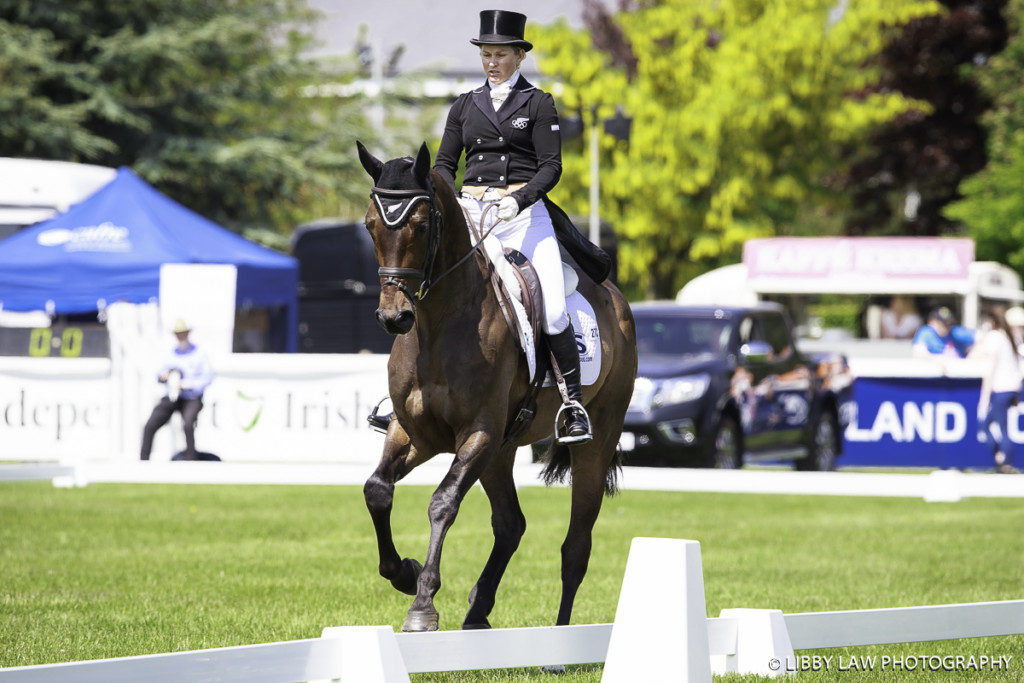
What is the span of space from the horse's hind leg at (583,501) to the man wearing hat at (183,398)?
33.3ft

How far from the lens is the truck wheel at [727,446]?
18.4 m

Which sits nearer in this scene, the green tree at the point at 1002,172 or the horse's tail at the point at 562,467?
the horse's tail at the point at 562,467

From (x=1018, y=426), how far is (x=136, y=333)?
11740 mm

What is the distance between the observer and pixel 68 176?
2358cm

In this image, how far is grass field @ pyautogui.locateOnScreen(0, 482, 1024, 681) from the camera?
8188 millimetres

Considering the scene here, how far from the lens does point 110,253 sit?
21422 millimetres

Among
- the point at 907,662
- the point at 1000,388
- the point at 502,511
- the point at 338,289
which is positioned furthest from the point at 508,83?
the point at 338,289

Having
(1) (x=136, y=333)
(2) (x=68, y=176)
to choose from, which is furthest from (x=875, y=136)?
(1) (x=136, y=333)

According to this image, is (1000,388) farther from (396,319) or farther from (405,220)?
(396,319)

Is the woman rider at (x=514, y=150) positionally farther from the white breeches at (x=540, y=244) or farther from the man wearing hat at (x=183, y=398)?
the man wearing hat at (x=183, y=398)

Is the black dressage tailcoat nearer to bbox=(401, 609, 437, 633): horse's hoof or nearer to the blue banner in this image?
bbox=(401, 609, 437, 633): horse's hoof

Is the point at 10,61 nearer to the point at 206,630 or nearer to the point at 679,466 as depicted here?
the point at 679,466

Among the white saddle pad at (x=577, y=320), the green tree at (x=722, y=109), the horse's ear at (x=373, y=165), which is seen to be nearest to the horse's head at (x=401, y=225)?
the horse's ear at (x=373, y=165)

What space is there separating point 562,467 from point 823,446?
12.9 meters
